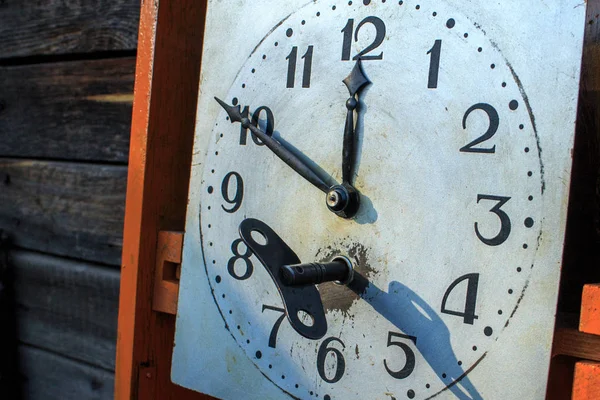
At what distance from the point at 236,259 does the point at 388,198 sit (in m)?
0.23

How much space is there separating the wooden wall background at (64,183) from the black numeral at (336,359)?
0.71m

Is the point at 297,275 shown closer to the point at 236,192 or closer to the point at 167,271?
the point at 236,192

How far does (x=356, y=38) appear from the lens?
2.67 feet

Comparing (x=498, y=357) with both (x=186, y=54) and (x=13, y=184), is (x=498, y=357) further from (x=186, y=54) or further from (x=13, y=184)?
(x=13, y=184)

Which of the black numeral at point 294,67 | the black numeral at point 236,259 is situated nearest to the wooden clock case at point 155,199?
the black numeral at point 236,259

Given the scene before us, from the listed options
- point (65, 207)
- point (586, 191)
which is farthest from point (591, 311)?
point (65, 207)

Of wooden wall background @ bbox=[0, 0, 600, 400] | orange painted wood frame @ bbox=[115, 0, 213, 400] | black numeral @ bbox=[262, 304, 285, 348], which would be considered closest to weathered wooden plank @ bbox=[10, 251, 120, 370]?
wooden wall background @ bbox=[0, 0, 600, 400]

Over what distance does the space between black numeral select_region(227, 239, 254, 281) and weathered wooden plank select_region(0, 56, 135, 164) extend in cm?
Answer: 57

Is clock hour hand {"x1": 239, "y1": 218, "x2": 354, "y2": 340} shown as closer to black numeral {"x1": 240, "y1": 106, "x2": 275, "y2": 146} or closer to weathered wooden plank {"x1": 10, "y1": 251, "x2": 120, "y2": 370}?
black numeral {"x1": 240, "y1": 106, "x2": 275, "y2": 146}

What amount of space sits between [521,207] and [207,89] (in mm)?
459

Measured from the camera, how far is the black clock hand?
798 millimetres

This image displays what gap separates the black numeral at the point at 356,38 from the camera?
793mm

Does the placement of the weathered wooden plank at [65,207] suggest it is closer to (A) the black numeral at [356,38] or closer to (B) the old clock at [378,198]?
(B) the old clock at [378,198]

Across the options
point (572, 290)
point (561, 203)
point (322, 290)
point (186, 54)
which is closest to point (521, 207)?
point (561, 203)
